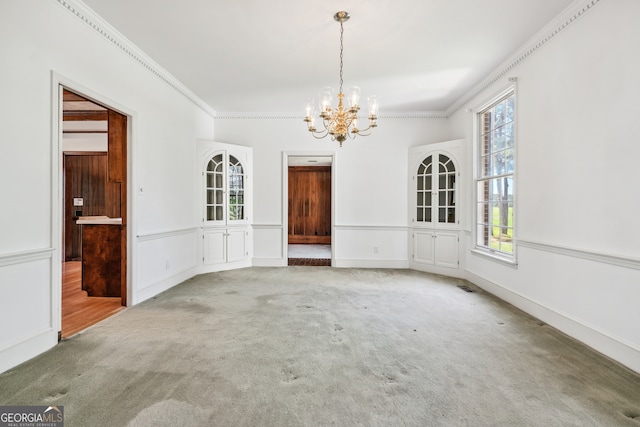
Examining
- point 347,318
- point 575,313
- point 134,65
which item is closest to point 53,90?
point 134,65

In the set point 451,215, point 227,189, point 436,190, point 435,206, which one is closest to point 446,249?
point 451,215

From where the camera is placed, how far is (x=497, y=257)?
397cm

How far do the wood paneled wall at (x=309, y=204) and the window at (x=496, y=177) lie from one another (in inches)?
242

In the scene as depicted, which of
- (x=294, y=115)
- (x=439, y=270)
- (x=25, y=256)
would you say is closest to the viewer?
(x=25, y=256)

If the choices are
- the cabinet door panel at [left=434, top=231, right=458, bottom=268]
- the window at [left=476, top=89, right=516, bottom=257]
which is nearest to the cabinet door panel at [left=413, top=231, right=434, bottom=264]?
the cabinet door panel at [left=434, top=231, right=458, bottom=268]

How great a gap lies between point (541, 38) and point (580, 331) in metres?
2.93

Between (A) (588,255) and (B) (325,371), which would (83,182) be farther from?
(A) (588,255)

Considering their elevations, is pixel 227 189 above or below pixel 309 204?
above

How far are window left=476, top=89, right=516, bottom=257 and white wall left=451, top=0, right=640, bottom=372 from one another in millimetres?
353

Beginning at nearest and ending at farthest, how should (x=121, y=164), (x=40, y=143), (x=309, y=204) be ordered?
1. (x=40, y=143)
2. (x=121, y=164)
3. (x=309, y=204)

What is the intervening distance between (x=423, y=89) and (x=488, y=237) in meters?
2.48

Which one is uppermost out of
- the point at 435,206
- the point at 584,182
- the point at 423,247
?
the point at 584,182

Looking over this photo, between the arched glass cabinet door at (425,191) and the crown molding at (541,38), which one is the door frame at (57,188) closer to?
the crown molding at (541,38)

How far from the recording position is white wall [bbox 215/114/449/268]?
5723mm
